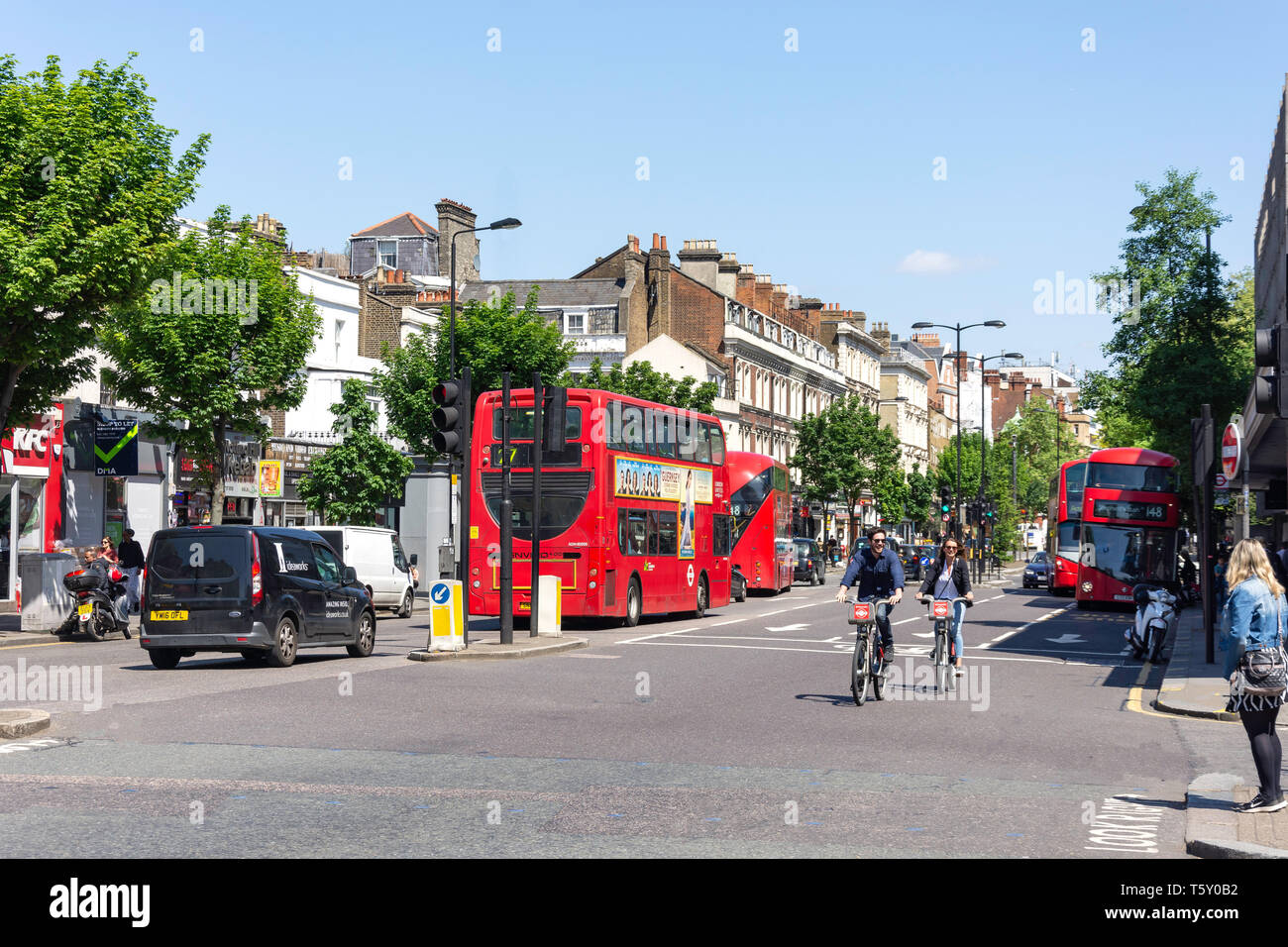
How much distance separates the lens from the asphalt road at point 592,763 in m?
7.93

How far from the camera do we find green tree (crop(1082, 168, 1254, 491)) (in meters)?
46.8

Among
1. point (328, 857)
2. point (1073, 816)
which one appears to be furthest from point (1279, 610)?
point (328, 857)

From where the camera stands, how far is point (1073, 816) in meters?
8.89

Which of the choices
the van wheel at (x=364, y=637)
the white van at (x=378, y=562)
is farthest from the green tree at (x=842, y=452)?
the van wheel at (x=364, y=637)

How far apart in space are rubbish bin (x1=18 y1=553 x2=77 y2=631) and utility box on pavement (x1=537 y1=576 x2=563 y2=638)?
8.28 meters

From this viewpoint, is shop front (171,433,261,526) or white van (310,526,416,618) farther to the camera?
shop front (171,433,261,526)

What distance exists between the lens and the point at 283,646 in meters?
19.2

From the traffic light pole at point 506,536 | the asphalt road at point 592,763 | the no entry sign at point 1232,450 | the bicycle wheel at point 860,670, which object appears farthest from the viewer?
the traffic light pole at point 506,536

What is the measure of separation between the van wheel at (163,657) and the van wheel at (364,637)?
270cm

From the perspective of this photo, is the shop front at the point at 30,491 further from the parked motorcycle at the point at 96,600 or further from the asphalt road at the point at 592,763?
the asphalt road at the point at 592,763

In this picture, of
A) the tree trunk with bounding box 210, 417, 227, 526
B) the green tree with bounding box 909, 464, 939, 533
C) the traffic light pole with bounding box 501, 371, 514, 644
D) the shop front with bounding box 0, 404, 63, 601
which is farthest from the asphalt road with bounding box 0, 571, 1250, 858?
the green tree with bounding box 909, 464, 939, 533

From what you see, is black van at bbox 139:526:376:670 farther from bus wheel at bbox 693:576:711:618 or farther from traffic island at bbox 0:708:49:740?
bus wheel at bbox 693:576:711:618
